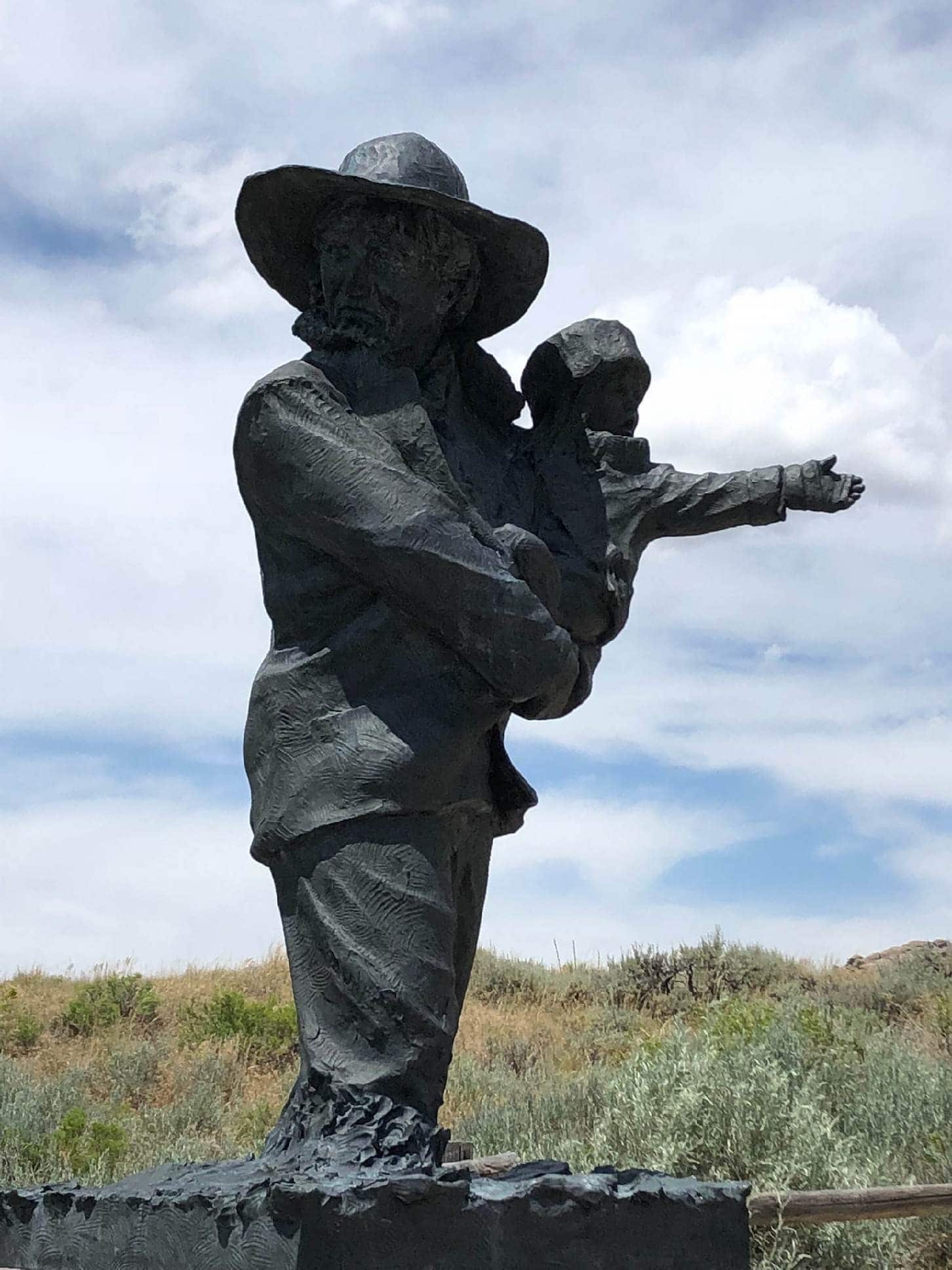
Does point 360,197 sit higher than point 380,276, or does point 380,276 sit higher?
point 360,197

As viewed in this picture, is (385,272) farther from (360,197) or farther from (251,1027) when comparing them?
(251,1027)

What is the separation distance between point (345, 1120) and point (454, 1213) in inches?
11.6

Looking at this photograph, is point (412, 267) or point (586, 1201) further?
point (412, 267)

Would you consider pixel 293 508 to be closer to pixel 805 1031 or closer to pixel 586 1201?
pixel 586 1201

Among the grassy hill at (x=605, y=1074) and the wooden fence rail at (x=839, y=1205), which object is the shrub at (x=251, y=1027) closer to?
the grassy hill at (x=605, y=1074)

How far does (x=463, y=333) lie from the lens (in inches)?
135

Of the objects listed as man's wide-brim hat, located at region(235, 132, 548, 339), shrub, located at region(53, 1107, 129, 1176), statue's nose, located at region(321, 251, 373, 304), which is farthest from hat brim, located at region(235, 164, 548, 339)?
shrub, located at region(53, 1107, 129, 1176)

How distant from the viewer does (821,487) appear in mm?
3289

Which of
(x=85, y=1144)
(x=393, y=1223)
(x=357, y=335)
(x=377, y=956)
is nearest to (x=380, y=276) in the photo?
(x=357, y=335)

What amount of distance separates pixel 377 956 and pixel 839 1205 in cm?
383

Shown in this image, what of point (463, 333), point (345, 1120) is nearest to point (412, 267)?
point (463, 333)

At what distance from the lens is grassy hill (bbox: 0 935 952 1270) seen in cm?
702

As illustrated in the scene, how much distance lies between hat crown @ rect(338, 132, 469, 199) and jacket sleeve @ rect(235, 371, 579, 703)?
49cm

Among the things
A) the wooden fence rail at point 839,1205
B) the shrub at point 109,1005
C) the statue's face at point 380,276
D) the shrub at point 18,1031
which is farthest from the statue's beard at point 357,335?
the shrub at point 109,1005
